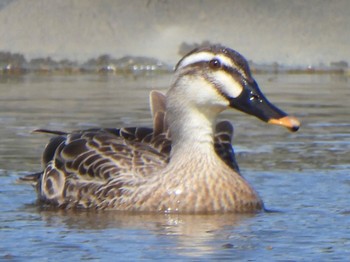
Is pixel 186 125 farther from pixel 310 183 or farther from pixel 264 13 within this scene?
pixel 264 13

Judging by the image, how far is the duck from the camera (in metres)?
8.33

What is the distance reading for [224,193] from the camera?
8344 mm

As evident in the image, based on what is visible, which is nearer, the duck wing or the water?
the water

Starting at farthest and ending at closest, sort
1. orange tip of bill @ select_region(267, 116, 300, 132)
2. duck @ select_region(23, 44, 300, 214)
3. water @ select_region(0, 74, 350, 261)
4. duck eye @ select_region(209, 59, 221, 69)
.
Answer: duck eye @ select_region(209, 59, 221, 69) → duck @ select_region(23, 44, 300, 214) → orange tip of bill @ select_region(267, 116, 300, 132) → water @ select_region(0, 74, 350, 261)

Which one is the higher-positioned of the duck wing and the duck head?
the duck head

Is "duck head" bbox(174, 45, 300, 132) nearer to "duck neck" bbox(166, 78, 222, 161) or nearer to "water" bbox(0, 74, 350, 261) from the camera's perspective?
"duck neck" bbox(166, 78, 222, 161)

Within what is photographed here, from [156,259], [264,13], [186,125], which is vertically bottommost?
[156,259]

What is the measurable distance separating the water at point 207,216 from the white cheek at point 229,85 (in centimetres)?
79

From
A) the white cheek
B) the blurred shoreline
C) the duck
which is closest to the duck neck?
the duck

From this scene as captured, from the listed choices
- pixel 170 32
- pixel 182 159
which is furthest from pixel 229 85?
pixel 170 32

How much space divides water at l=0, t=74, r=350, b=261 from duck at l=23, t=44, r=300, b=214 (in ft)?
0.52

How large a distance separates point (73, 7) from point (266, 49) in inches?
113

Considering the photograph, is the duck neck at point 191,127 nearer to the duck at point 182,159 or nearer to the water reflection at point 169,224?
the duck at point 182,159

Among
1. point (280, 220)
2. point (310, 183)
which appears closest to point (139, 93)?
point (310, 183)
